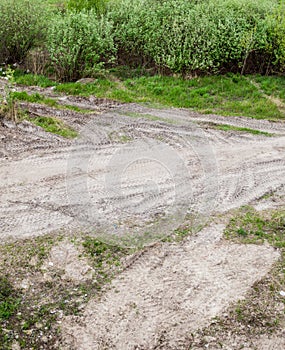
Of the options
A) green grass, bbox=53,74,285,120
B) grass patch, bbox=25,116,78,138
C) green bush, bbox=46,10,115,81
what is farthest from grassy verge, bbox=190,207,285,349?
green bush, bbox=46,10,115,81

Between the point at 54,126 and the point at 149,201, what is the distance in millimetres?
4289

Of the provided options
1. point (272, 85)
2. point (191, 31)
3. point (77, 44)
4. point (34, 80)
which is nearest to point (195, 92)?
point (191, 31)

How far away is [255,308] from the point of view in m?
6.21

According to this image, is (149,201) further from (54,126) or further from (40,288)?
(54,126)

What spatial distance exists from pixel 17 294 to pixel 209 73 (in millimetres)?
11478

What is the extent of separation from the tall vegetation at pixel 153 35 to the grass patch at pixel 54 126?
13.5ft

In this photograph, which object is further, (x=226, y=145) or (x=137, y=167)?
(x=226, y=145)

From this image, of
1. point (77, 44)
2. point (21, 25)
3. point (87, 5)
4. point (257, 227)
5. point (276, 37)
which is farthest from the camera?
point (87, 5)

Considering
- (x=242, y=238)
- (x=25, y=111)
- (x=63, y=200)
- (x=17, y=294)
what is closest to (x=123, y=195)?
(x=63, y=200)

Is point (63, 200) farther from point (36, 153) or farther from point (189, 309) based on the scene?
point (189, 309)

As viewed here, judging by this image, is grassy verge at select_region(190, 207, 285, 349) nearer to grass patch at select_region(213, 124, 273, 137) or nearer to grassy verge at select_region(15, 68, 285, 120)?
grass patch at select_region(213, 124, 273, 137)

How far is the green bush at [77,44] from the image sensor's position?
606 inches

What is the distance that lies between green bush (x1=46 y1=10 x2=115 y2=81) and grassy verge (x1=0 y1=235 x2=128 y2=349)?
9.57 metres

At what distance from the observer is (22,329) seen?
18.8 feet
